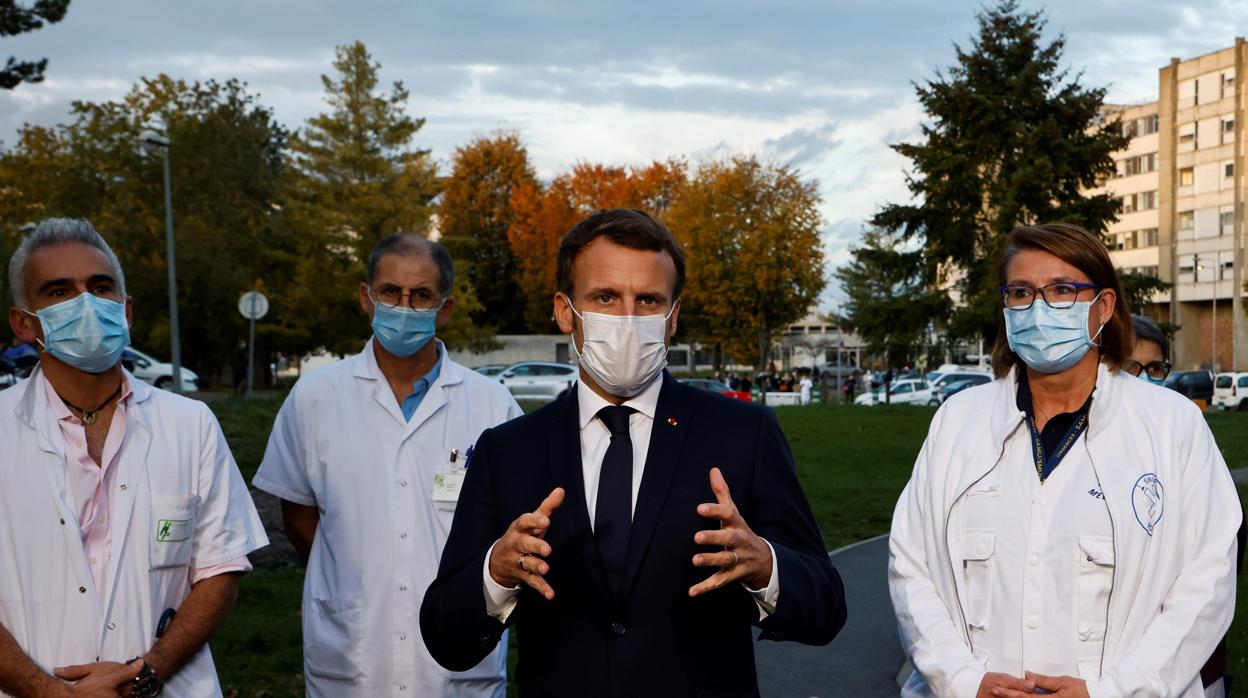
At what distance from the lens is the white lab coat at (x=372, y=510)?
4.84 meters

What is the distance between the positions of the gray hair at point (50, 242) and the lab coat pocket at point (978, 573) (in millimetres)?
2659

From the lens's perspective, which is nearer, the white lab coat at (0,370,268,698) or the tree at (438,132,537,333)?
the white lab coat at (0,370,268,698)

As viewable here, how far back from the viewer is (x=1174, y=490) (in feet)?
12.7

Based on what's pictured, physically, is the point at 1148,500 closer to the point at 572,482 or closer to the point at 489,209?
the point at 572,482

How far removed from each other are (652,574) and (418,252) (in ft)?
9.11

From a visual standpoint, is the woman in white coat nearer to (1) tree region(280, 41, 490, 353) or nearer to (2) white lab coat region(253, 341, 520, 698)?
(2) white lab coat region(253, 341, 520, 698)

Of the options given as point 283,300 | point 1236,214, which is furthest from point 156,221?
point 1236,214

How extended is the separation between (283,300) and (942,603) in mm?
51900

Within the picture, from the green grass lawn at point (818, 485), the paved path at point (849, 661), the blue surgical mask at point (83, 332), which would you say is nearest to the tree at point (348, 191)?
the green grass lawn at point (818, 485)

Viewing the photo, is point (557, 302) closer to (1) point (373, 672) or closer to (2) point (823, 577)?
(2) point (823, 577)

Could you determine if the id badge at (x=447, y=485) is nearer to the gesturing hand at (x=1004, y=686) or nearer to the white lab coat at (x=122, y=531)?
the white lab coat at (x=122, y=531)

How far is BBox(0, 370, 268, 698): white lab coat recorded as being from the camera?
3.74 m

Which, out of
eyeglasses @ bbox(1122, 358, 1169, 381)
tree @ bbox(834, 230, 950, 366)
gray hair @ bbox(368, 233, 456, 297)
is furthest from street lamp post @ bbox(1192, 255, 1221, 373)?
gray hair @ bbox(368, 233, 456, 297)

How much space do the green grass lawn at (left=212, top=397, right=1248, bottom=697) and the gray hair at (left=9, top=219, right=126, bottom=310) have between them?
4.68 metres
